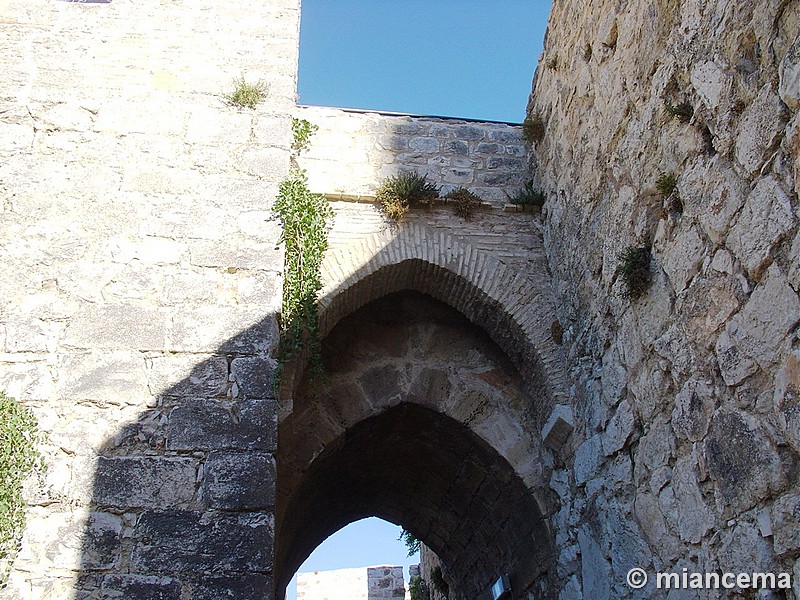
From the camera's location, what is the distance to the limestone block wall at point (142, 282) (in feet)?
9.21

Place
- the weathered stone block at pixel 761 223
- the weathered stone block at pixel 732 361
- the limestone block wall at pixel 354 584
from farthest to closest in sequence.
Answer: the limestone block wall at pixel 354 584 → the weathered stone block at pixel 732 361 → the weathered stone block at pixel 761 223

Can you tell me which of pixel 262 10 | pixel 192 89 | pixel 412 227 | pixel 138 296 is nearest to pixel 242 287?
pixel 138 296

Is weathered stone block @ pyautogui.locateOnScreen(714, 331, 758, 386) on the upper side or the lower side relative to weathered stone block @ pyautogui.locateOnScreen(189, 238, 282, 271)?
lower

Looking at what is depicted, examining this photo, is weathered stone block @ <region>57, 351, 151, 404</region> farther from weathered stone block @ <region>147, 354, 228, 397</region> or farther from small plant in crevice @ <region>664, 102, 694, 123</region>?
small plant in crevice @ <region>664, 102, 694, 123</region>

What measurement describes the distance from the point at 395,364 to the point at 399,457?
2.79ft

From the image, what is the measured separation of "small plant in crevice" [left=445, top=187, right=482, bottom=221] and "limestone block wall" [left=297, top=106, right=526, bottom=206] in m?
0.14

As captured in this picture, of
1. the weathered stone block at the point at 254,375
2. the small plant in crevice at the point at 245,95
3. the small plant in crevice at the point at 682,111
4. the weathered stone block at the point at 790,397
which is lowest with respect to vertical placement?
the weathered stone block at the point at 790,397

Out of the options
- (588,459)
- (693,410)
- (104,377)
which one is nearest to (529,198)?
(588,459)

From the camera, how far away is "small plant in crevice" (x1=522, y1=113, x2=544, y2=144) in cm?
507

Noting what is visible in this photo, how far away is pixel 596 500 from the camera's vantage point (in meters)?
3.76

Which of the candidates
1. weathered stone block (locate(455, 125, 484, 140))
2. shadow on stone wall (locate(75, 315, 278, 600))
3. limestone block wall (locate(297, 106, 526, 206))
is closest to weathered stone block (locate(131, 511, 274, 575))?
shadow on stone wall (locate(75, 315, 278, 600))

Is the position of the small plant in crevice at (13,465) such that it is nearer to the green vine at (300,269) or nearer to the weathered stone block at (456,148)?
the green vine at (300,269)

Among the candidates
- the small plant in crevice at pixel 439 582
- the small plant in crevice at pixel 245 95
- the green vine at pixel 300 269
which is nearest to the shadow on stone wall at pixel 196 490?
the green vine at pixel 300 269

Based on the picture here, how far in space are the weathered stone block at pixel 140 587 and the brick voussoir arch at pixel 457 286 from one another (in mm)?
1885
